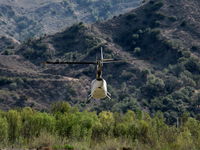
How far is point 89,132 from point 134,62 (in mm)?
71521

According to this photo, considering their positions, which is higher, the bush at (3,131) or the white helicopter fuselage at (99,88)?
the white helicopter fuselage at (99,88)

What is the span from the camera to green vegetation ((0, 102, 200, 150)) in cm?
4609

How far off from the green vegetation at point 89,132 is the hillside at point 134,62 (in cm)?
3427

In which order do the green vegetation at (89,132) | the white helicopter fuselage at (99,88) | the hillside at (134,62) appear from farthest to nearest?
the hillside at (134,62)
the green vegetation at (89,132)
the white helicopter fuselage at (99,88)

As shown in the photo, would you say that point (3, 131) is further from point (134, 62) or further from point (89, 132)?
point (134, 62)

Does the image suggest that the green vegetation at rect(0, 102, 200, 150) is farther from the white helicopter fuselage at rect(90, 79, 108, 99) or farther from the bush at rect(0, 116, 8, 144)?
the white helicopter fuselage at rect(90, 79, 108, 99)

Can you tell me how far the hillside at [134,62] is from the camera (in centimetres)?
10244

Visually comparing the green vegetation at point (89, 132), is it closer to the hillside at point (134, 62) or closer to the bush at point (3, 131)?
the bush at point (3, 131)

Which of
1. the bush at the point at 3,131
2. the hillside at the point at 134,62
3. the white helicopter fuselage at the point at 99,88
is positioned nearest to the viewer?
the white helicopter fuselage at the point at 99,88

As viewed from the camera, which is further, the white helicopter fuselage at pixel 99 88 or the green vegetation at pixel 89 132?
the green vegetation at pixel 89 132

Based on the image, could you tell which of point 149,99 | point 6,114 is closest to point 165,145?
point 6,114

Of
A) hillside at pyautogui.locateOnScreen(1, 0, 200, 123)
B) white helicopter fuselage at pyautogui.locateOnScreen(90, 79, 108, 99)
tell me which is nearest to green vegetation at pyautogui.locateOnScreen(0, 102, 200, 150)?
white helicopter fuselage at pyautogui.locateOnScreen(90, 79, 108, 99)

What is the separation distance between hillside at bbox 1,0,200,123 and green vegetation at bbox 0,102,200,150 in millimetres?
34272

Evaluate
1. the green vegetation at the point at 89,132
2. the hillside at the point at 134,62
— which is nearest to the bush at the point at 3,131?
the green vegetation at the point at 89,132
